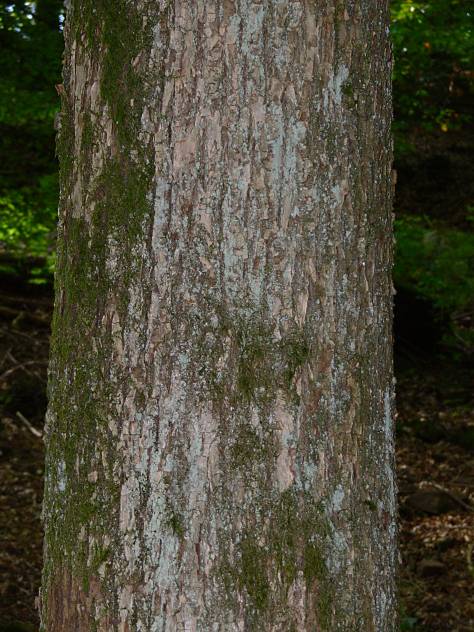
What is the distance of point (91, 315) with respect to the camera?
1577 millimetres

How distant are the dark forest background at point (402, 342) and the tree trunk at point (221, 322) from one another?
3.00m

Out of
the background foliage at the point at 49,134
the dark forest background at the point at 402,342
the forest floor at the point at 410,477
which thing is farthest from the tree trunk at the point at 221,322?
the background foliage at the point at 49,134

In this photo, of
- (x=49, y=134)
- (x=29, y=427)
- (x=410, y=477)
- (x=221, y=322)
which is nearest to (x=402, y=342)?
(x=410, y=477)

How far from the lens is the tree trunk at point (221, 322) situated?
58.7 inches

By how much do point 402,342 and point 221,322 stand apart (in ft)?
24.7

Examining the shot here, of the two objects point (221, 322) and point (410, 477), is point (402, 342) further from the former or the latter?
point (221, 322)

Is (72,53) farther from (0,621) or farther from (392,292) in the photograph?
(0,621)

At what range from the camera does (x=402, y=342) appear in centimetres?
878

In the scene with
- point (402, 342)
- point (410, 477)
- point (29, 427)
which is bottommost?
point (410, 477)

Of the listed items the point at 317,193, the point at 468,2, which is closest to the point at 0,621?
the point at 317,193

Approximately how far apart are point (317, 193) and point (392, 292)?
1.09 feet

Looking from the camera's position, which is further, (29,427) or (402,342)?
(402,342)

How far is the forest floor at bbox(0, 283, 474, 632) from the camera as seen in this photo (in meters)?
4.67

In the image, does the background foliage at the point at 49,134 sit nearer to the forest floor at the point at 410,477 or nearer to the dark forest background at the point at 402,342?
the dark forest background at the point at 402,342
